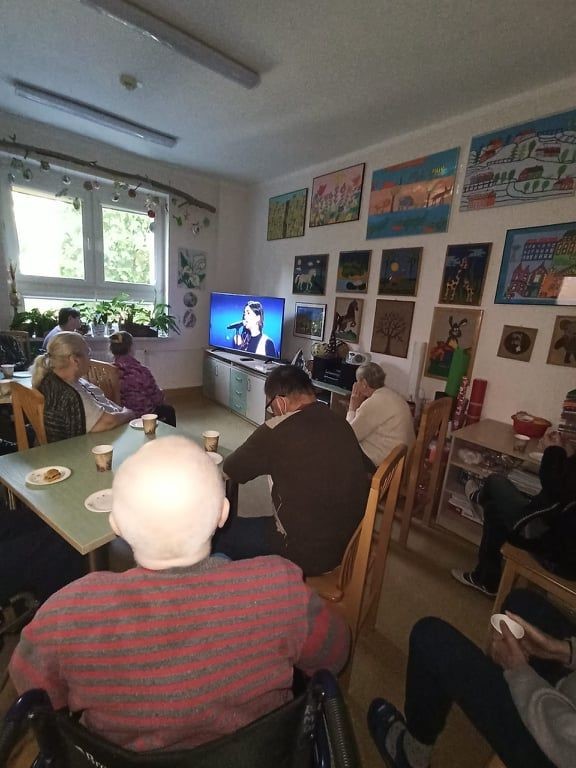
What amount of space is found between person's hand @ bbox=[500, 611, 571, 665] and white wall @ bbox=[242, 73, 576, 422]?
165 cm

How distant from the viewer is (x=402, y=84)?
2201 mm

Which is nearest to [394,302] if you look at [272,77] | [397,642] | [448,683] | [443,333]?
[443,333]

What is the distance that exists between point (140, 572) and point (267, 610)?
23cm

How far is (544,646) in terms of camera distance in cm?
99

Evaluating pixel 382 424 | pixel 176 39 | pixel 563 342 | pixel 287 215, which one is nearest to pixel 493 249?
pixel 563 342

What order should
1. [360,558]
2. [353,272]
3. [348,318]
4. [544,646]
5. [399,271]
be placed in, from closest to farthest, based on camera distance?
[544,646] → [360,558] → [399,271] → [353,272] → [348,318]

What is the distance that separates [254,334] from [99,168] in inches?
93.1

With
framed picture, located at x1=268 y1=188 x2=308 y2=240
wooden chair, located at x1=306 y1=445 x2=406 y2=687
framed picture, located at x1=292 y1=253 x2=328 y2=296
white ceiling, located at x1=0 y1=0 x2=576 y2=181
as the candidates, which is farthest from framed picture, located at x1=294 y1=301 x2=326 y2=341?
wooden chair, located at x1=306 y1=445 x2=406 y2=687

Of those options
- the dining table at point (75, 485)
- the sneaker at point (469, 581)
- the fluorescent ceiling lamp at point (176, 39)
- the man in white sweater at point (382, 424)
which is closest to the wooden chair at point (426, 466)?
the man in white sweater at point (382, 424)

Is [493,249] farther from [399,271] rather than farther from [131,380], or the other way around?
[131,380]

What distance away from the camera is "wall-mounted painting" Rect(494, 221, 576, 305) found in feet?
6.95

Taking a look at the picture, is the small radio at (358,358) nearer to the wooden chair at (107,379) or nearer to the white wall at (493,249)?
the white wall at (493,249)

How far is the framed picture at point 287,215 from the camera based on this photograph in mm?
3906

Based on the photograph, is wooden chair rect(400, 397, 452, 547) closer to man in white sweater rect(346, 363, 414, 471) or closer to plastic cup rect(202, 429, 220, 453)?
man in white sweater rect(346, 363, 414, 471)
